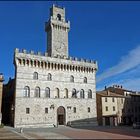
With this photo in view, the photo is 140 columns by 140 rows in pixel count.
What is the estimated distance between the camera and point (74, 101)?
56.4m

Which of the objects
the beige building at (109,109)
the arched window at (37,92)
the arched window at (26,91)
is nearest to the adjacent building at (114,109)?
the beige building at (109,109)

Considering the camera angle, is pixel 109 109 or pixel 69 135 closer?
pixel 69 135

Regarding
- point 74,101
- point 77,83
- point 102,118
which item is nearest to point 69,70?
point 77,83

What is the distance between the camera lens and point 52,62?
5494 cm

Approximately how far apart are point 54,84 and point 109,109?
19.5m

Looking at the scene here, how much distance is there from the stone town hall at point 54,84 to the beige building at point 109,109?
6.27 metres

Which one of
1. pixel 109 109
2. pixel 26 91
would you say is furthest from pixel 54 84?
pixel 109 109

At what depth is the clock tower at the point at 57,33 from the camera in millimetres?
58372

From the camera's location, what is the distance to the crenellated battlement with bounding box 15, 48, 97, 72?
51.6m

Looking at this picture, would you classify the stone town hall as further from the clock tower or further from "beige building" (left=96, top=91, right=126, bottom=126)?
"beige building" (left=96, top=91, right=126, bottom=126)

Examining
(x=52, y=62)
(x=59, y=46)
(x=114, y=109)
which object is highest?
(x=59, y=46)

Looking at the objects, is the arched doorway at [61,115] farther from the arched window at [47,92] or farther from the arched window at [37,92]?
the arched window at [37,92]

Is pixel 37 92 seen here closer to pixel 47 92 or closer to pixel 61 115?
pixel 47 92

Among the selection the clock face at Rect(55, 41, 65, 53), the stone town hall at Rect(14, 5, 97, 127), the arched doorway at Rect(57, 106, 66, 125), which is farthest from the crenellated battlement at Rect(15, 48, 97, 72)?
the arched doorway at Rect(57, 106, 66, 125)
